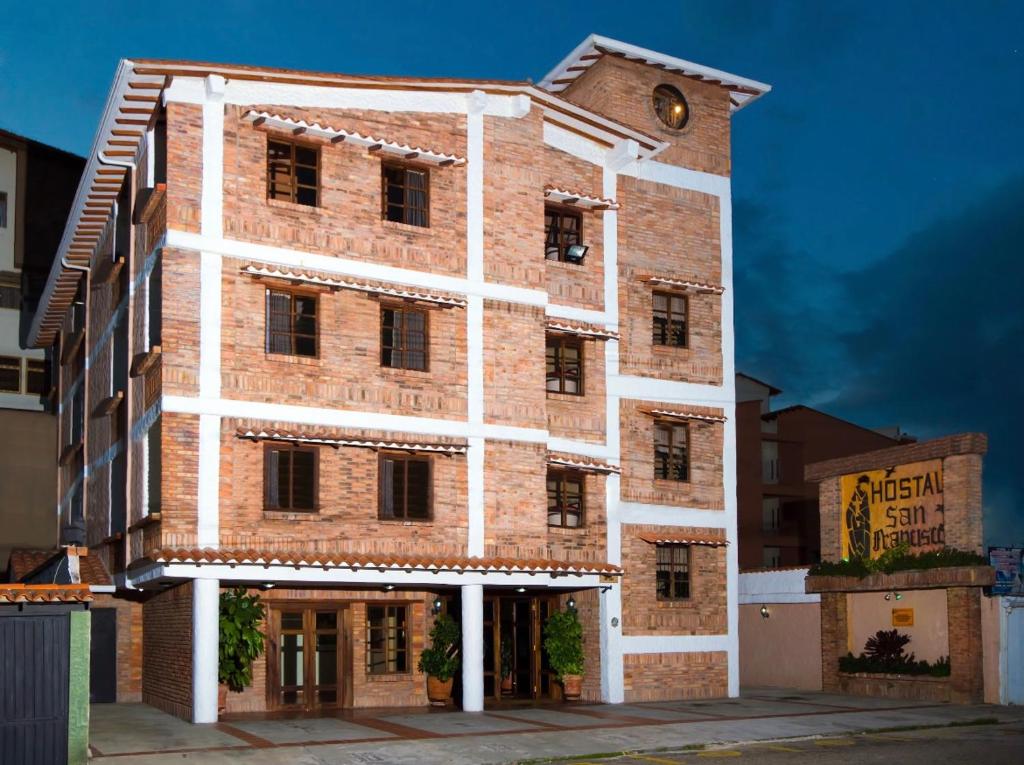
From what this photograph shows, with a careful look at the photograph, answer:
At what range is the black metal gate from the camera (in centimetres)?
1797

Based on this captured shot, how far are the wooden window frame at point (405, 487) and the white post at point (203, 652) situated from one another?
160 inches

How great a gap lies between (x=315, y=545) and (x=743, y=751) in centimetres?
921

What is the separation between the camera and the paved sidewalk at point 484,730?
21.0m

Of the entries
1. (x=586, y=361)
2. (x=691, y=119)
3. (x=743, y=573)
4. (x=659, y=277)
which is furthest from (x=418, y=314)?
(x=743, y=573)

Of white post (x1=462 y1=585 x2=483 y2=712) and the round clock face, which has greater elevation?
the round clock face

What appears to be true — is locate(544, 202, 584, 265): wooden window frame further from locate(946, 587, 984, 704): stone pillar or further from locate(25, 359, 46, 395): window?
locate(25, 359, 46, 395): window

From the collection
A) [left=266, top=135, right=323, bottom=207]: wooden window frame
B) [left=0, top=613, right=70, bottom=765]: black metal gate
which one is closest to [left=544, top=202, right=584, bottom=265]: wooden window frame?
[left=266, top=135, right=323, bottom=207]: wooden window frame

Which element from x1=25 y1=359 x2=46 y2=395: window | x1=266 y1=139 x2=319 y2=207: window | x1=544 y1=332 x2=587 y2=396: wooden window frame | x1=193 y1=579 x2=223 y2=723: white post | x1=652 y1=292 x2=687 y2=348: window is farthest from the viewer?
x1=25 y1=359 x2=46 y2=395: window

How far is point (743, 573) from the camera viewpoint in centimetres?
3797

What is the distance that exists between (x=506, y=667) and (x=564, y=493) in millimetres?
4277

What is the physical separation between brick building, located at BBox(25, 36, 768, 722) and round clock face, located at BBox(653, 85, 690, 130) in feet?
0.38

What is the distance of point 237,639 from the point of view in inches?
996

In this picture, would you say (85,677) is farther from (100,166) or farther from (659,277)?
(659,277)

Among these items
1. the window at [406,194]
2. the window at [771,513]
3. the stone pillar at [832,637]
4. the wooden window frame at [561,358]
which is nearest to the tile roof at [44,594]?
the window at [406,194]
